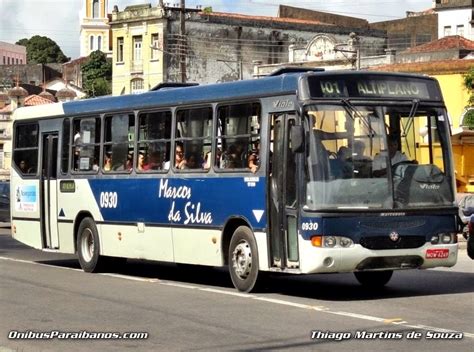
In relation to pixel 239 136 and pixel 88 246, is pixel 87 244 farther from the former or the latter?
pixel 239 136

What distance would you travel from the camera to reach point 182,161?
17.8 m

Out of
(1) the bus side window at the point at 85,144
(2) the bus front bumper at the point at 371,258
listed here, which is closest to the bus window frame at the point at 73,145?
(1) the bus side window at the point at 85,144

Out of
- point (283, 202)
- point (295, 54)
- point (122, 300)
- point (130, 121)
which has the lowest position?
point (122, 300)

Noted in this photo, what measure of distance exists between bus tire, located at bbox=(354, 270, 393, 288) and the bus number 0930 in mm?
4656

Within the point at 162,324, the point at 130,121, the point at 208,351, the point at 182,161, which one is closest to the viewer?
the point at 208,351

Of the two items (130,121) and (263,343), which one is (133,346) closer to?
(263,343)

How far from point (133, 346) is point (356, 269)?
426 centimetres

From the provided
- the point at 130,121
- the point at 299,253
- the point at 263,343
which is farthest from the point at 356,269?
the point at 130,121

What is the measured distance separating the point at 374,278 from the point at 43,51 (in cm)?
15128

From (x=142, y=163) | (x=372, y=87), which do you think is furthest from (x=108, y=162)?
(x=372, y=87)

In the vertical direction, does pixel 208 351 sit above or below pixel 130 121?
below

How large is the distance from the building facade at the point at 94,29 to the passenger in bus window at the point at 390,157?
464ft

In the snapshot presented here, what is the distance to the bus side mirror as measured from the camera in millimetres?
14758

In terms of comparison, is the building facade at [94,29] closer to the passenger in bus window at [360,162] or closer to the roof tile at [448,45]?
the roof tile at [448,45]
